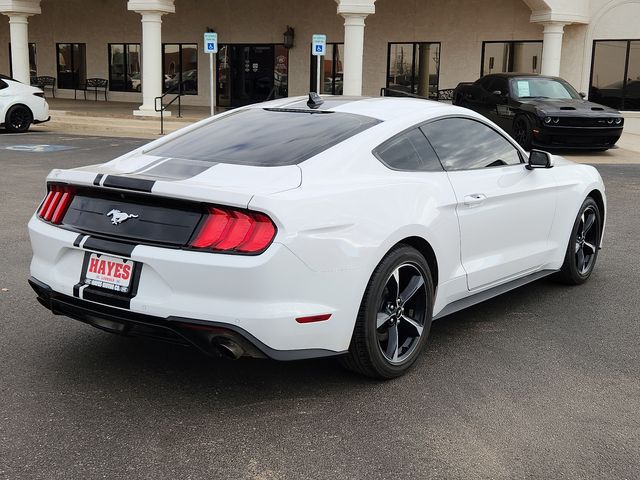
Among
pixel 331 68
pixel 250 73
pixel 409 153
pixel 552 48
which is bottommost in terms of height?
pixel 409 153

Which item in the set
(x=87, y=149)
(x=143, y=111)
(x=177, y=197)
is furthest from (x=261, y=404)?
(x=143, y=111)

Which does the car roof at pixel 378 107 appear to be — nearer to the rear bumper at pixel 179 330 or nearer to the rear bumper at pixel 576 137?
the rear bumper at pixel 179 330

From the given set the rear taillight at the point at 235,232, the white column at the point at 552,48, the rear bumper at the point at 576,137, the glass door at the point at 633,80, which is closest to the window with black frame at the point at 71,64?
the white column at the point at 552,48

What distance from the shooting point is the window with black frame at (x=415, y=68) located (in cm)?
2666

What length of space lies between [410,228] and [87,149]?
45.7ft

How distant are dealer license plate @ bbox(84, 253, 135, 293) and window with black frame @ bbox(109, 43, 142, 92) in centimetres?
2906

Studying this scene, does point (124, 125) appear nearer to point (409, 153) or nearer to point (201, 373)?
point (409, 153)

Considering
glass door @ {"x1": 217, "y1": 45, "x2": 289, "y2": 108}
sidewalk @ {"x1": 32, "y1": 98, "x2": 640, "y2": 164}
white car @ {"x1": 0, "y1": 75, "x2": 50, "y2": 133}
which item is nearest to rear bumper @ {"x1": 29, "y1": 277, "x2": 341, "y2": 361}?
sidewalk @ {"x1": 32, "y1": 98, "x2": 640, "y2": 164}

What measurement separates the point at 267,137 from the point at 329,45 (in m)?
24.2

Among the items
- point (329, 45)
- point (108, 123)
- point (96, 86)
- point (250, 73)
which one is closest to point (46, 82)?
point (96, 86)

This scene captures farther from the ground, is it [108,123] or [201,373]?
[201,373]

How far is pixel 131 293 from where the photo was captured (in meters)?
3.74

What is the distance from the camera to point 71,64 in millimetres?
33188

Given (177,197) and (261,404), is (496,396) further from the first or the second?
(177,197)
